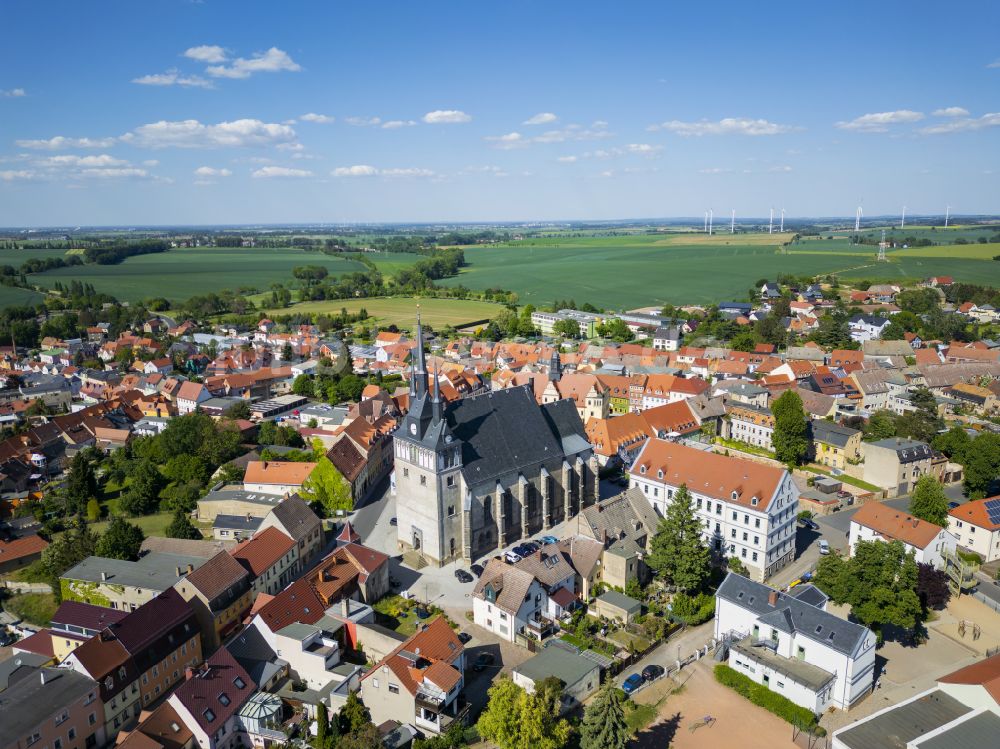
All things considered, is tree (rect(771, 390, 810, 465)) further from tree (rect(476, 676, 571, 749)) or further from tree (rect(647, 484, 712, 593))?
tree (rect(476, 676, 571, 749))

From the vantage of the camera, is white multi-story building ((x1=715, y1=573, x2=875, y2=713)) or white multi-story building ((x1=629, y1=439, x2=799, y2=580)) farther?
white multi-story building ((x1=629, y1=439, x2=799, y2=580))

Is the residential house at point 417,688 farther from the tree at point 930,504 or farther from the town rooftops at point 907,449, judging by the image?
the town rooftops at point 907,449

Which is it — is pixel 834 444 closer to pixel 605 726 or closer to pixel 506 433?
pixel 506 433

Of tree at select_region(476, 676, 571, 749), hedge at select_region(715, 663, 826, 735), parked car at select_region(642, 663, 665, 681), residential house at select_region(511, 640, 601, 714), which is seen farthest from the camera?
parked car at select_region(642, 663, 665, 681)

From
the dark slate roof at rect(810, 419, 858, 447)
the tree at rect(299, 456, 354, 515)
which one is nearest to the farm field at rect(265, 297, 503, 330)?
the tree at rect(299, 456, 354, 515)

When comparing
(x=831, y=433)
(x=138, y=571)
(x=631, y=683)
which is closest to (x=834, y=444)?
(x=831, y=433)

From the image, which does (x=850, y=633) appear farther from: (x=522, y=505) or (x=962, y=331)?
(x=962, y=331)
